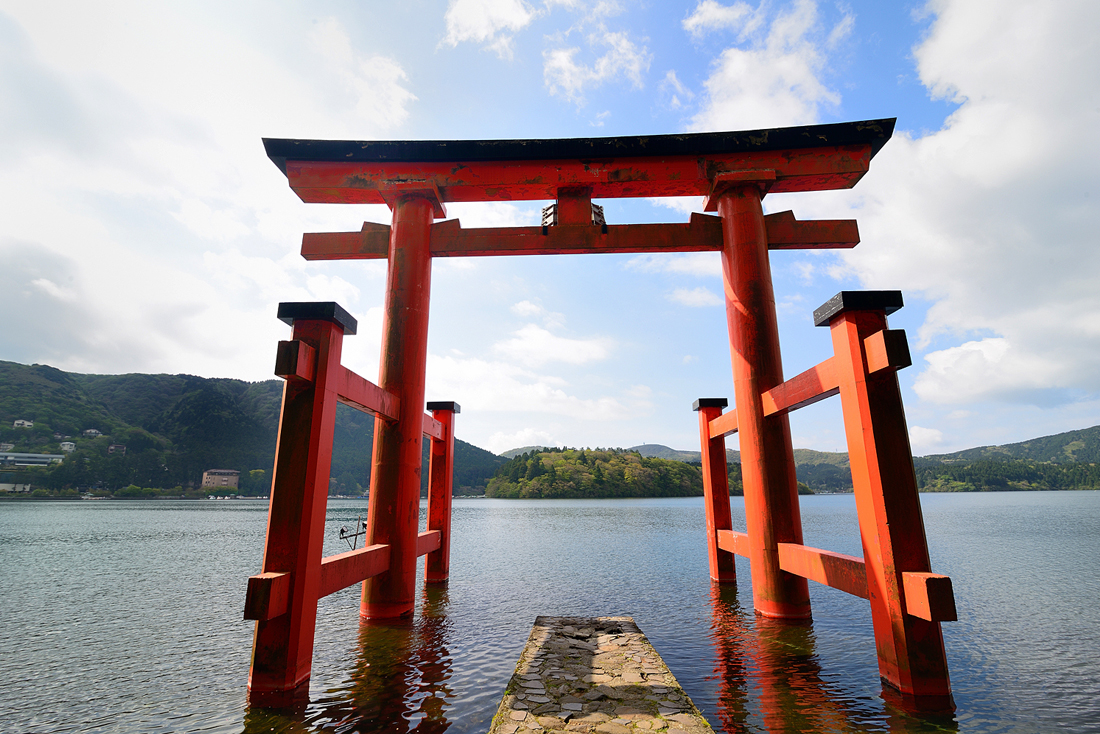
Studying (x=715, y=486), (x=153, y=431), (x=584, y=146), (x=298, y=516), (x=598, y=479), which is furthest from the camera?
(x=153, y=431)

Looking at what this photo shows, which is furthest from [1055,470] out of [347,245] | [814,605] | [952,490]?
[347,245]

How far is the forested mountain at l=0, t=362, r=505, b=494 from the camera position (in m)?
81.2

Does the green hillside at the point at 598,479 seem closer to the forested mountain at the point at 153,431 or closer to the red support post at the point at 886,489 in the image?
the forested mountain at the point at 153,431

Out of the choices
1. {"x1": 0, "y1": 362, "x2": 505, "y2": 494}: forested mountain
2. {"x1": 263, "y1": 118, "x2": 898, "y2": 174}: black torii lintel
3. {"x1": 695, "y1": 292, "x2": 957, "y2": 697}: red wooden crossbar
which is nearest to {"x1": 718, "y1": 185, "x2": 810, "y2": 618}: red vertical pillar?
{"x1": 263, "y1": 118, "x2": 898, "y2": 174}: black torii lintel

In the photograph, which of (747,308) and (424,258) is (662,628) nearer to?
(747,308)

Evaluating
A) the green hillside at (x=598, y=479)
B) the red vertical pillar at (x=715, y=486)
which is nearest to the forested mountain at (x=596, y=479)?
the green hillside at (x=598, y=479)

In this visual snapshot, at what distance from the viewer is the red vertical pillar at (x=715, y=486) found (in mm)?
9219

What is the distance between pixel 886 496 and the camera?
412 cm

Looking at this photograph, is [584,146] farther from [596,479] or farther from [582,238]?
[596,479]

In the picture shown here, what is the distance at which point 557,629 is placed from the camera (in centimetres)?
627

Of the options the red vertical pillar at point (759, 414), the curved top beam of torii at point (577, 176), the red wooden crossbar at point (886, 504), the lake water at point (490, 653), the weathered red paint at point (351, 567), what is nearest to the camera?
the red wooden crossbar at point (886, 504)

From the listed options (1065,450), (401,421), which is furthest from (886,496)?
(1065,450)

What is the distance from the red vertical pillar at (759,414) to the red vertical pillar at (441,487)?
5.86 meters

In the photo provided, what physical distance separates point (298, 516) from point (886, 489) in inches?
212
